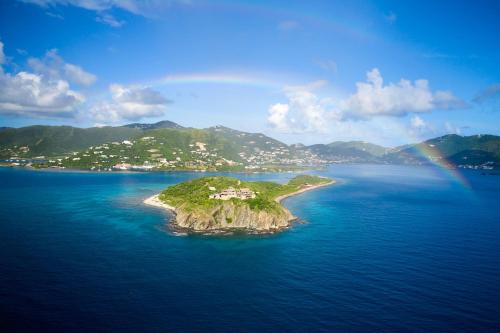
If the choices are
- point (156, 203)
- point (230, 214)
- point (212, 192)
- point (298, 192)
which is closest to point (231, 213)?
point (230, 214)

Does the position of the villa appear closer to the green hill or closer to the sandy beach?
the green hill

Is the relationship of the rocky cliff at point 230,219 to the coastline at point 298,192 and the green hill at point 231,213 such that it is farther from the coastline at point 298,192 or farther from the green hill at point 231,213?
the coastline at point 298,192

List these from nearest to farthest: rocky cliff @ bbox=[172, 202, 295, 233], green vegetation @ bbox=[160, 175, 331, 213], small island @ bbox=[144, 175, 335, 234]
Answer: rocky cliff @ bbox=[172, 202, 295, 233] → small island @ bbox=[144, 175, 335, 234] → green vegetation @ bbox=[160, 175, 331, 213]

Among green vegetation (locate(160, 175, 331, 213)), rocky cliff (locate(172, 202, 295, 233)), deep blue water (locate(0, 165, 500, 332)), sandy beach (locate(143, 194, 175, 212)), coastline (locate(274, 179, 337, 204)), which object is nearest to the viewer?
deep blue water (locate(0, 165, 500, 332))

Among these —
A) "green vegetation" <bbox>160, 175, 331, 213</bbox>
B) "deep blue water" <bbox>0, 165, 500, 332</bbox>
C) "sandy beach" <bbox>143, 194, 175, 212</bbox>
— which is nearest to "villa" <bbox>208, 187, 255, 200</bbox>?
"green vegetation" <bbox>160, 175, 331, 213</bbox>

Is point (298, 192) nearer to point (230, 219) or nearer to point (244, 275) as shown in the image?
point (230, 219)

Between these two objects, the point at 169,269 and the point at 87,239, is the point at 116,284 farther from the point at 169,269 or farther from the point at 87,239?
the point at 87,239
